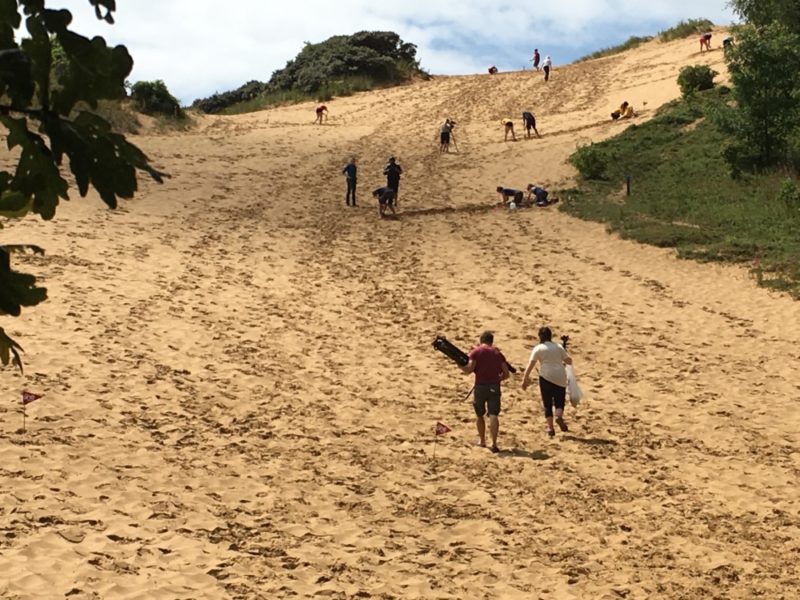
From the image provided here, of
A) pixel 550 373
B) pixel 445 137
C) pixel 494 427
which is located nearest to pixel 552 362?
pixel 550 373

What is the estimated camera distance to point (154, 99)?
130ft

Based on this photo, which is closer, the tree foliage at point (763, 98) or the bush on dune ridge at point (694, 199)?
the bush on dune ridge at point (694, 199)

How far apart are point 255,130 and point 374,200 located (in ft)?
45.1

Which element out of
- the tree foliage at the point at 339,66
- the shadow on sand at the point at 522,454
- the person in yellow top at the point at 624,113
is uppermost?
the tree foliage at the point at 339,66

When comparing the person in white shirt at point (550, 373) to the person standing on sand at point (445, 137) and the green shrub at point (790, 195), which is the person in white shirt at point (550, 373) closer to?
the green shrub at point (790, 195)

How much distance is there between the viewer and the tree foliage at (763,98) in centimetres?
2728

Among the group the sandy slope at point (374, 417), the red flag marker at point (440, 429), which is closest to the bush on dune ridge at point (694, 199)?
the sandy slope at point (374, 417)

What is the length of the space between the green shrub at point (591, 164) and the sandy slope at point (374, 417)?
172 inches

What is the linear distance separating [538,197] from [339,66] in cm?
3026

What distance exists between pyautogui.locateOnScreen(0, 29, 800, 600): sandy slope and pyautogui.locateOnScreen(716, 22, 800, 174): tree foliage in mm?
6044

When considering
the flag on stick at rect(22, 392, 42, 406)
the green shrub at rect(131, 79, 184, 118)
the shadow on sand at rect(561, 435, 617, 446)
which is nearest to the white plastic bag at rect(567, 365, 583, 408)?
the shadow on sand at rect(561, 435, 617, 446)

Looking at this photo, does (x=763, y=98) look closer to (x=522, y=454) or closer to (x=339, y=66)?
(x=522, y=454)

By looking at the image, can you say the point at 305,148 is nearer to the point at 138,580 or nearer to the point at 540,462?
the point at 540,462

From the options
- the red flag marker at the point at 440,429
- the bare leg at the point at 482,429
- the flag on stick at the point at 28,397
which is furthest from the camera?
the bare leg at the point at 482,429
